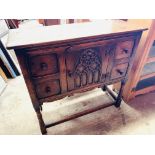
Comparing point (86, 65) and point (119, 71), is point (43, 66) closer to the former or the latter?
point (86, 65)

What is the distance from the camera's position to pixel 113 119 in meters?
1.81

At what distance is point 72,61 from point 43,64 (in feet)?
0.81

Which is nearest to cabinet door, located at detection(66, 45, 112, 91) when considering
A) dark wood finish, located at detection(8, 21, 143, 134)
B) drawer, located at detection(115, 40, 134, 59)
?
dark wood finish, located at detection(8, 21, 143, 134)

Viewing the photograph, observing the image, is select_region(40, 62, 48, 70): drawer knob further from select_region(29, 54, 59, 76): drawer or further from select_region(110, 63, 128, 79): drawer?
select_region(110, 63, 128, 79): drawer

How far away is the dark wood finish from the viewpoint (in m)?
1.06

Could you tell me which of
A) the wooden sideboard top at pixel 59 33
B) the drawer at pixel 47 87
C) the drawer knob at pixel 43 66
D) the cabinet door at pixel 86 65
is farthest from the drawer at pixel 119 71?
the drawer knob at pixel 43 66

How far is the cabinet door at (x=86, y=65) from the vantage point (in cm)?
120

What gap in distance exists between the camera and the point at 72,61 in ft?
4.00

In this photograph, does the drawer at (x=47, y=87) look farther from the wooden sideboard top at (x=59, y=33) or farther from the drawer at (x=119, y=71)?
the drawer at (x=119, y=71)

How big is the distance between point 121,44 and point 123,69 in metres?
0.33

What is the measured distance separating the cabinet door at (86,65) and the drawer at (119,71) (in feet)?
0.37

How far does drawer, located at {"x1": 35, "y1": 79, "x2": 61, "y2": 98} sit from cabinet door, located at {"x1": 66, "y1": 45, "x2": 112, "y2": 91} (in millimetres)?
116
